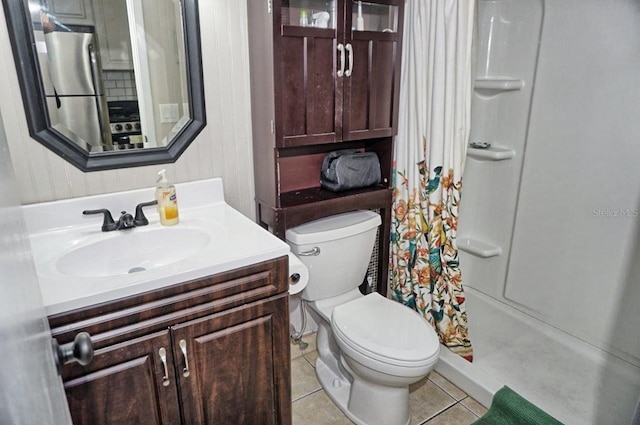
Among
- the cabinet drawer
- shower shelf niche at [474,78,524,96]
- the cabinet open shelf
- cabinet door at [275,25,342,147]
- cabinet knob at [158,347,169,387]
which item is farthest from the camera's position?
shower shelf niche at [474,78,524,96]

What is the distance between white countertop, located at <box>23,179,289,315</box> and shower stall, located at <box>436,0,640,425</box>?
1.15m

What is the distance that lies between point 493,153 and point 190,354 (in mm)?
1705

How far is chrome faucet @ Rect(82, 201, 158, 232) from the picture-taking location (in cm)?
140

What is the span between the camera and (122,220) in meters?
1.41

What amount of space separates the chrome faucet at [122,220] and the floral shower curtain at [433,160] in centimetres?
113

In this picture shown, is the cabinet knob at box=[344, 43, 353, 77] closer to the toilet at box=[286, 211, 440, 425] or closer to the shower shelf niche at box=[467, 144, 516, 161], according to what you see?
the toilet at box=[286, 211, 440, 425]

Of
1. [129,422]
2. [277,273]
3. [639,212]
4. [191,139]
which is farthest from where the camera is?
[639,212]

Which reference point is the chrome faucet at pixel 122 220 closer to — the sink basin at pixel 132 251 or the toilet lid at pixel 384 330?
the sink basin at pixel 132 251

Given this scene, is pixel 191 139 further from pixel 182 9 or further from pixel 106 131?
pixel 182 9

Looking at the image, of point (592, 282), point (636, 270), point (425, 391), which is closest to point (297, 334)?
point (425, 391)

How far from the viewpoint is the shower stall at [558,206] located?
172 cm

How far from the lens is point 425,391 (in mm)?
1840

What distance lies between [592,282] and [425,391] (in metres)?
0.92

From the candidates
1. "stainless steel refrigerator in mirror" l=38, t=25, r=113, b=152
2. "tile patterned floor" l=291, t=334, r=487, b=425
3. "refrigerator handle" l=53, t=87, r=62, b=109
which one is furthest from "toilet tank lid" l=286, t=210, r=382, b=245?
"refrigerator handle" l=53, t=87, r=62, b=109
